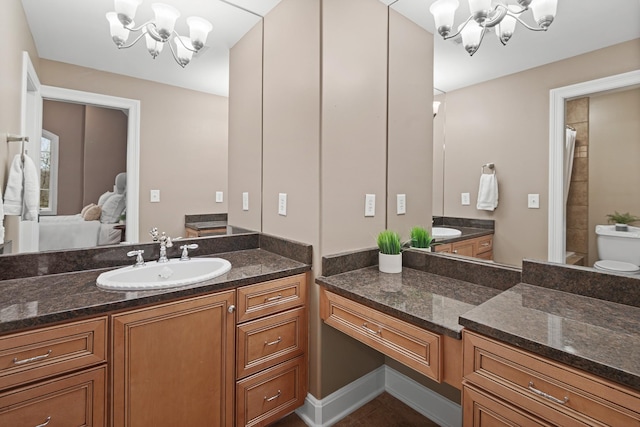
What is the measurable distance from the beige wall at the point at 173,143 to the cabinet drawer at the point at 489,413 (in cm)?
156

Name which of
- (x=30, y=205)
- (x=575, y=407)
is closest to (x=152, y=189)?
(x=30, y=205)

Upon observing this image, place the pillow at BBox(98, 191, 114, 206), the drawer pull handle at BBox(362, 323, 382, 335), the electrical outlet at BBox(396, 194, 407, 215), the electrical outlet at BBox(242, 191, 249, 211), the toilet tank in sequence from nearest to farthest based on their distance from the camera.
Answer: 1. the toilet tank
2. the drawer pull handle at BBox(362, 323, 382, 335)
3. the pillow at BBox(98, 191, 114, 206)
4. the electrical outlet at BBox(396, 194, 407, 215)
5. the electrical outlet at BBox(242, 191, 249, 211)

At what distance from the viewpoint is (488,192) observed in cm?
147

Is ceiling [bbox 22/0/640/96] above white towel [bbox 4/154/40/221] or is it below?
above

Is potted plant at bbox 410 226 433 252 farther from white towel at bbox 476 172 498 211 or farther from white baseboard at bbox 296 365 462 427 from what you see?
white baseboard at bbox 296 365 462 427

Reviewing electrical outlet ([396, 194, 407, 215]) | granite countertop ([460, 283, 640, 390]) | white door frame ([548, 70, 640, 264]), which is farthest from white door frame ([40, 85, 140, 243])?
white door frame ([548, 70, 640, 264])

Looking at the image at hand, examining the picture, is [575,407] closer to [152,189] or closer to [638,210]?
[638,210]

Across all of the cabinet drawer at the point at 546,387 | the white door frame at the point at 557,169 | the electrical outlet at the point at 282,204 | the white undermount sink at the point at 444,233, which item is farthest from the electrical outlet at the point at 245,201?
the white door frame at the point at 557,169

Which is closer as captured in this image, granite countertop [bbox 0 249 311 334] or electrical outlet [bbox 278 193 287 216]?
granite countertop [bbox 0 249 311 334]

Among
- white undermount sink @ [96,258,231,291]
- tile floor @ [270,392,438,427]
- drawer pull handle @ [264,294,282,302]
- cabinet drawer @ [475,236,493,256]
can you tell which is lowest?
tile floor @ [270,392,438,427]

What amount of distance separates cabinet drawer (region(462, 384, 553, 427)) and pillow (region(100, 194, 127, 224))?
170 centimetres

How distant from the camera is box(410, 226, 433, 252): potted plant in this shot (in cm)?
173

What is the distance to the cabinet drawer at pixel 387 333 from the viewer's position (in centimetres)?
112

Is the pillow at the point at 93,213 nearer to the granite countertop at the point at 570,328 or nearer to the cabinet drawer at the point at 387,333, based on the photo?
the cabinet drawer at the point at 387,333
